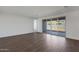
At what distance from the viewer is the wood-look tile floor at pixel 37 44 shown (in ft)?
4.92

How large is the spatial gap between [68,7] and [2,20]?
122 centimetres

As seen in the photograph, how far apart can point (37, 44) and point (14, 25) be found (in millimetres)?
595

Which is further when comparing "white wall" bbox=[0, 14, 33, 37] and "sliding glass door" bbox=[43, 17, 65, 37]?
"sliding glass door" bbox=[43, 17, 65, 37]

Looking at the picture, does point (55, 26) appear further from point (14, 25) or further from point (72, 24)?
point (14, 25)

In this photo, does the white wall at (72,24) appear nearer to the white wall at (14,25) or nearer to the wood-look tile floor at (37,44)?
the wood-look tile floor at (37,44)

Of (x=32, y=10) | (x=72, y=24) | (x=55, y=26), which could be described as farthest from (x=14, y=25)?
(x=72, y=24)

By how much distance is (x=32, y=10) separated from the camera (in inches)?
61.1

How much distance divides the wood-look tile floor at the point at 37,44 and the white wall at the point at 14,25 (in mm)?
96

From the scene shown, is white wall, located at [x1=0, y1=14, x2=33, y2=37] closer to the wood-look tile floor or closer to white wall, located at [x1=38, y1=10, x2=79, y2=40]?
the wood-look tile floor

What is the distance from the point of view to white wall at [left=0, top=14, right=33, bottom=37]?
152cm

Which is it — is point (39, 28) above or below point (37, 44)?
above

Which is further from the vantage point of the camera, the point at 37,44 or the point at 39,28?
the point at 39,28

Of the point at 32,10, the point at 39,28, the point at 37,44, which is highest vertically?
the point at 32,10

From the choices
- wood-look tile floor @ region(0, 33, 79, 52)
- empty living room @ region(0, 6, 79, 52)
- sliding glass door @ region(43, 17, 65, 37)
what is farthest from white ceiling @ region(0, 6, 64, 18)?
wood-look tile floor @ region(0, 33, 79, 52)
